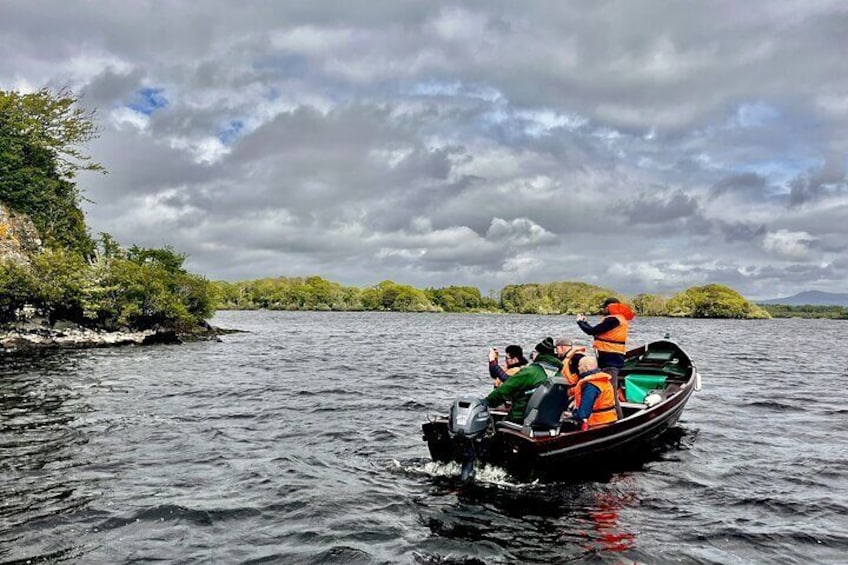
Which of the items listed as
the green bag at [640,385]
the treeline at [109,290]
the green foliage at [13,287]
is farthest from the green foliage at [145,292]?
the green bag at [640,385]

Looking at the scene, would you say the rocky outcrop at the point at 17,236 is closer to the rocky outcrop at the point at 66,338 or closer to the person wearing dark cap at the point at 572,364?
the rocky outcrop at the point at 66,338

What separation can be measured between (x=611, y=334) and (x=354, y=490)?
706cm

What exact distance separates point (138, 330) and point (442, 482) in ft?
131

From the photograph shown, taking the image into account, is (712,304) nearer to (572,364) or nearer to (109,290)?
(109,290)

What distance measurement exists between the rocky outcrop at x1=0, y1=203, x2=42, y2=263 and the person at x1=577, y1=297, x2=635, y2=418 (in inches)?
1549

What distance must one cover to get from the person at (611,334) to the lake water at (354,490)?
8.78ft

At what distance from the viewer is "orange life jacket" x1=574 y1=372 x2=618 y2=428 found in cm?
1223

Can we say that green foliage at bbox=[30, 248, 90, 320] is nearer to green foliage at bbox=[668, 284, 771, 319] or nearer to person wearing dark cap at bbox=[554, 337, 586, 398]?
person wearing dark cap at bbox=[554, 337, 586, 398]

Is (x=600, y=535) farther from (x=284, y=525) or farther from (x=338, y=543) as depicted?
(x=284, y=525)

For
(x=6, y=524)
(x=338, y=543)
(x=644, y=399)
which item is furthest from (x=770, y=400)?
(x=6, y=524)

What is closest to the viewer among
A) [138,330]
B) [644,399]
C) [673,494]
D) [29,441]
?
[673,494]

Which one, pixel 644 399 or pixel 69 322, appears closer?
pixel 644 399

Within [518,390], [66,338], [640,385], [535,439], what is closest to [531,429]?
[535,439]

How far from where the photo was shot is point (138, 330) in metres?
44.2
